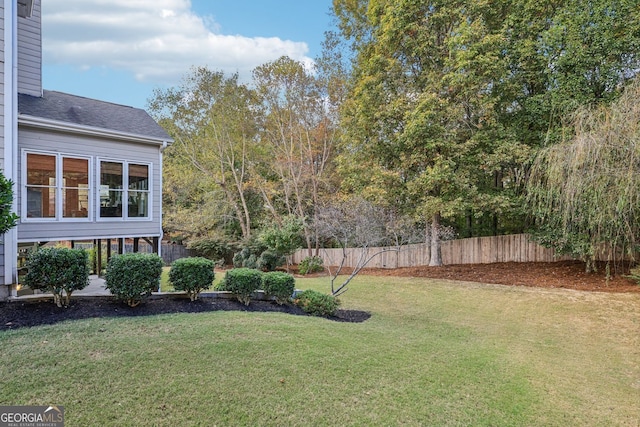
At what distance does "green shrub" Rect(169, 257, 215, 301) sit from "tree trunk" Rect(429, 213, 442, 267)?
9255 millimetres

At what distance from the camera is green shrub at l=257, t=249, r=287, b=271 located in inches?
591

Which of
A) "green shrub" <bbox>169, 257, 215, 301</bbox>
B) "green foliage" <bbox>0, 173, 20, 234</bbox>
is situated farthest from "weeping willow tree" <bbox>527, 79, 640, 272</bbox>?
"green foliage" <bbox>0, 173, 20, 234</bbox>

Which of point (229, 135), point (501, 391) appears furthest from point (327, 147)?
point (501, 391)

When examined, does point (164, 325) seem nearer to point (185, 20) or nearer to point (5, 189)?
point (5, 189)

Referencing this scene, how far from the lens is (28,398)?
2928mm

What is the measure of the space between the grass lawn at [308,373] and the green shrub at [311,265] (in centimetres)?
850

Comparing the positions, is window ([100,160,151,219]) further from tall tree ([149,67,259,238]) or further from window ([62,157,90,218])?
tall tree ([149,67,259,238])

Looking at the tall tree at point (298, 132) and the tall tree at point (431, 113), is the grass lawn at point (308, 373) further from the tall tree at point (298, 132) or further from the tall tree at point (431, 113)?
the tall tree at point (298, 132)

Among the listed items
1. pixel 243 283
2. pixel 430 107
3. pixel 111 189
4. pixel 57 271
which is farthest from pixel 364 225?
pixel 57 271

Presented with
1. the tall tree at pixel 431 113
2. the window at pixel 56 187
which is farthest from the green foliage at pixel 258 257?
the window at pixel 56 187

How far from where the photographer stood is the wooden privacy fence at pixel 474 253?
1315cm

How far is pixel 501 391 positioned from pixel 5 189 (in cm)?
680

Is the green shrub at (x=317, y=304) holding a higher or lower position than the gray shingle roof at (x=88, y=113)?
lower

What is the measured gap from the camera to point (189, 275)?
625cm
